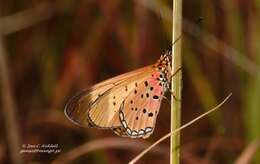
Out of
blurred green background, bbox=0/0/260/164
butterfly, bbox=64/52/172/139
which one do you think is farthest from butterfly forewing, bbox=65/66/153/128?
blurred green background, bbox=0/0/260/164

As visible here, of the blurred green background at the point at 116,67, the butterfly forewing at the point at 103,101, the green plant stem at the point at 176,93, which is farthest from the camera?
the blurred green background at the point at 116,67

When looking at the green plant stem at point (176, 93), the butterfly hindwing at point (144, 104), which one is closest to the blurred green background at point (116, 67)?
the butterfly hindwing at point (144, 104)

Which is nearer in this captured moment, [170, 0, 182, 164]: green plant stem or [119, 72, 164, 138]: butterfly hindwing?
[170, 0, 182, 164]: green plant stem

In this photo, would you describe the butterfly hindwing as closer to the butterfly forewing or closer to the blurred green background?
the butterfly forewing

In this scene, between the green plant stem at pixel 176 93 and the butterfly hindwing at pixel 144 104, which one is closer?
the green plant stem at pixel 176 93

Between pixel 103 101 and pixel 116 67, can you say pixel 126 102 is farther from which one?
pixel 116 67

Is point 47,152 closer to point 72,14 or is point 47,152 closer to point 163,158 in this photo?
point 163,158

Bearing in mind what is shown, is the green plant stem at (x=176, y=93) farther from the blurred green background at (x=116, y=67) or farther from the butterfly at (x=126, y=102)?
the blurred green background at (x=116, y=67)

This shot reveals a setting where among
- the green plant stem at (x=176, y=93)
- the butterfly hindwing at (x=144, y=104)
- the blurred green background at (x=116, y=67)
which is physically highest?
the green plant stem at (x=176, y=93)
